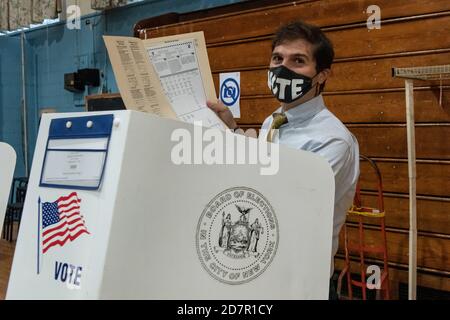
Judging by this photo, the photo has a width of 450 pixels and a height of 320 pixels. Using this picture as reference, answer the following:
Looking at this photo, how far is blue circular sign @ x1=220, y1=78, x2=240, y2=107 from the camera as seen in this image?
3.42 metres

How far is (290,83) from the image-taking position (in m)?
1.36

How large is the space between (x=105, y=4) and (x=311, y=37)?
383 centimetres

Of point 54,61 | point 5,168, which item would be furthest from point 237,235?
point 54,61

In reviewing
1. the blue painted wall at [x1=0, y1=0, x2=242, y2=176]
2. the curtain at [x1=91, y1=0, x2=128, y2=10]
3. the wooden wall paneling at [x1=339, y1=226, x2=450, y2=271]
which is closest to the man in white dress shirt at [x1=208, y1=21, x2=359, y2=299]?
the wooden wall paneling at [x1=339, y1=226, x2=450, y2=271]

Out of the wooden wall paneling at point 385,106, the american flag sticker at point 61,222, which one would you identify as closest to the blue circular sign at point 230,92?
the wooden wall paneling at point 385,106

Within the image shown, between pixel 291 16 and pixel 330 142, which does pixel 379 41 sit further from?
pixel 330 142

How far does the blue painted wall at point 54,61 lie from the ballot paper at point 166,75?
3276mm

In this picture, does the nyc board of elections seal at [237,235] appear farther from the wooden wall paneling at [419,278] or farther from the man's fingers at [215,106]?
the wooden wall paneling at [419,278]

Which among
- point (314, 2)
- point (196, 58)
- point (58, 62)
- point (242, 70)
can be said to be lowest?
point (196, 58)

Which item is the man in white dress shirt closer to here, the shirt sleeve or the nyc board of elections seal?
the shirt sleeve
